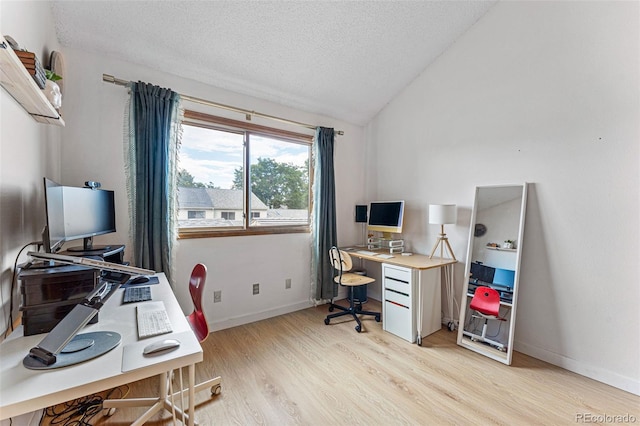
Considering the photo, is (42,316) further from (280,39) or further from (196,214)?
(280,39)

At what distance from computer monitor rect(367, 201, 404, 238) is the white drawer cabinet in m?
0.65

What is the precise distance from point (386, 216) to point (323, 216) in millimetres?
833

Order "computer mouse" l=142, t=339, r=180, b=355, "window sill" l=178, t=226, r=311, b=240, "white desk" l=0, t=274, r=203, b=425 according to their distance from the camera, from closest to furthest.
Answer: "white desk" l=0, t=274, r=203, b=425 < "computer mouse" l=142, t=339, r=180, b=355 < "window sill" l=178, t=226, r=311, b=240

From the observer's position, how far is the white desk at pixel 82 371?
0.84 meters

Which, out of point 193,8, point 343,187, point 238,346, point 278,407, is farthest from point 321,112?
point 278,407

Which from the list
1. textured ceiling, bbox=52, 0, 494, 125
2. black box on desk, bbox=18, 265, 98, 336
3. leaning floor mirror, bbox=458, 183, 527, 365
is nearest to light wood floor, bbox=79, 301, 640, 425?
leaning floor mirror, bbox=458, 183, 527, 365

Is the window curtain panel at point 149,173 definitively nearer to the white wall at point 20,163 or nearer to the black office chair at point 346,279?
the white wall at point 20,163

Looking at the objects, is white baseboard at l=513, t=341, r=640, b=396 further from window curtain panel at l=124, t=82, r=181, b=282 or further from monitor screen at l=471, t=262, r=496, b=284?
window curtain panel at l=124, t=82, r=181, b=282

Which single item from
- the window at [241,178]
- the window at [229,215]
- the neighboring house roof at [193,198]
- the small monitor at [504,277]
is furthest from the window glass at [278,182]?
the small monitor at [504,277]

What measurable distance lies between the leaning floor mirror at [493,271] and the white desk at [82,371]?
8.25ft

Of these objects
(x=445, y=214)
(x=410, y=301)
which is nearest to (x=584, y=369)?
(x=410, y=301)

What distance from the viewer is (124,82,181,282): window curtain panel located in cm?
235

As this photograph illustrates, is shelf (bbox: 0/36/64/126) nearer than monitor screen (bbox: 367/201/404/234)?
Yes

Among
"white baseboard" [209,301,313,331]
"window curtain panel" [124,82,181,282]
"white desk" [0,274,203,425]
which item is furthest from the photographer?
"white baseboard" [209,301,313,331]
